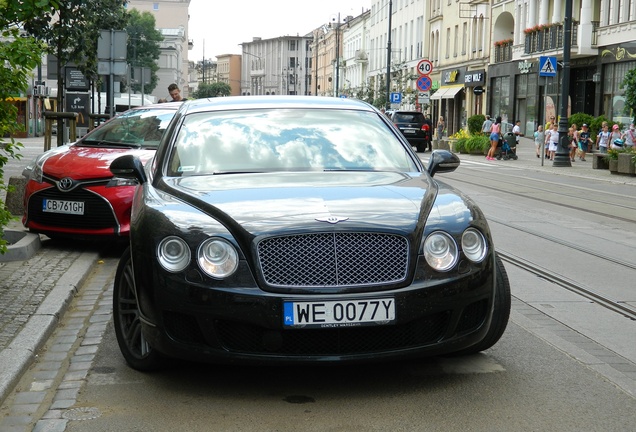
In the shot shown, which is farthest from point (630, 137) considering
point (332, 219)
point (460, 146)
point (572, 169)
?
point (332, 219)

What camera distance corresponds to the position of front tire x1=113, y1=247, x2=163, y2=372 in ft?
17.2

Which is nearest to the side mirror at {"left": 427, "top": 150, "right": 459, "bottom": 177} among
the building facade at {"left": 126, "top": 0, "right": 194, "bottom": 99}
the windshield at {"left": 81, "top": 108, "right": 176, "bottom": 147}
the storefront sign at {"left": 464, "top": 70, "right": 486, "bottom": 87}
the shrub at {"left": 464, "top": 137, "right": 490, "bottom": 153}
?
the windshield at {"left": 81, "top": 108, "right": 176, "bottom": 147}

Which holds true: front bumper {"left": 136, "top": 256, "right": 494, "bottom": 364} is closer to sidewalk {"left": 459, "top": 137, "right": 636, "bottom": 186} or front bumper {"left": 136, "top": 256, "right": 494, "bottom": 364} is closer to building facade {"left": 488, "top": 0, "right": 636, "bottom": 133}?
sidewalk {"left": 459, "top": 137, "right": 636, "bottom": 186}

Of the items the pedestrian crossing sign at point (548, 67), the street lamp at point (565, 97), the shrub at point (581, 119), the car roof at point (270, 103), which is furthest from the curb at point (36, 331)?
the shrub at point (581, 119)

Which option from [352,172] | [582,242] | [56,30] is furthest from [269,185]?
[56,30]

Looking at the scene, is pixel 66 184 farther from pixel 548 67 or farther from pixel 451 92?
pixel 451 92

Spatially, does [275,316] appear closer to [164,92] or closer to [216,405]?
[216,405]

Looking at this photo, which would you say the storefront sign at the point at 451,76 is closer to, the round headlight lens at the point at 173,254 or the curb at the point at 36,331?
the curb at the point at 36,331

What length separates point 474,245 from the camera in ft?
16.4

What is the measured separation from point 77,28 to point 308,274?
2025 cm

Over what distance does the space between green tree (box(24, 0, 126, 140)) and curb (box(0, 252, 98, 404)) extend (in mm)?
13026

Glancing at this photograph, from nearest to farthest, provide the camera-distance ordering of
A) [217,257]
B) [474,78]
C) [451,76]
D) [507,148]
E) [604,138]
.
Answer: [217,257], [604,138], [507,148], [474,78], [451,76]

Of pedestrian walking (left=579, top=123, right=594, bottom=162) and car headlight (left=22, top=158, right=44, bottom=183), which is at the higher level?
Result: car headlight (left=22, top=158, right=44, bottom=183)

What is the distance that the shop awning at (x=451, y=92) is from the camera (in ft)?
212
